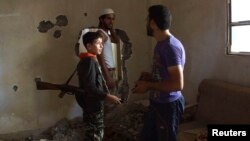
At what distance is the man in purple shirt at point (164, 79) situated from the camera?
1.98 metres

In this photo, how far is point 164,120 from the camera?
2102mm

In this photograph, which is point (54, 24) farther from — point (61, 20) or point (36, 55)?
point (36, 55)

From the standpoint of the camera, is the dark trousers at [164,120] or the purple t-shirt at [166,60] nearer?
the purple t-shirt at [166,60]

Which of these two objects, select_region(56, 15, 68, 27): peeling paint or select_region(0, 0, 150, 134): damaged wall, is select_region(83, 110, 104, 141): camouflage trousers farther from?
select_region(56, 15, 68, 27): peeling paint

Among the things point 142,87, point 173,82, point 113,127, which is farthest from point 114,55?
point 173,82

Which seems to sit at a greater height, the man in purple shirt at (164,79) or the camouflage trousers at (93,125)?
the man in purple shirt at (164,79)

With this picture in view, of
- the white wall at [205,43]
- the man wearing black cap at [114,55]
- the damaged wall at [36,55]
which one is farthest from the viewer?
the damaged wall at [36,55]

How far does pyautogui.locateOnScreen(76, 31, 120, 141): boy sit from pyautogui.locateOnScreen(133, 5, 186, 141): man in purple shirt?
46 cm

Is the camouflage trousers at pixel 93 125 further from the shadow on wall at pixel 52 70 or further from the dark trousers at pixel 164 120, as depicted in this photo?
the shadow on wall at pixel 52 70

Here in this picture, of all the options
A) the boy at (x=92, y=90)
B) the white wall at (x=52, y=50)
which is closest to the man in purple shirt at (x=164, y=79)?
the boy at (x=92, y=90)

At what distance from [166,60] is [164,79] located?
140 millimetres

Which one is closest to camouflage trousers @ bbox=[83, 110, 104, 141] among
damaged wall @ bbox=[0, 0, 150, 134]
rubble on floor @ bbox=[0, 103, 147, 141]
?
rubble on floor @ bbox=[0, 103, 147, 141]

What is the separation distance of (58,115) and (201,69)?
74.6 inches

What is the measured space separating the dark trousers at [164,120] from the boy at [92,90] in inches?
16.1
